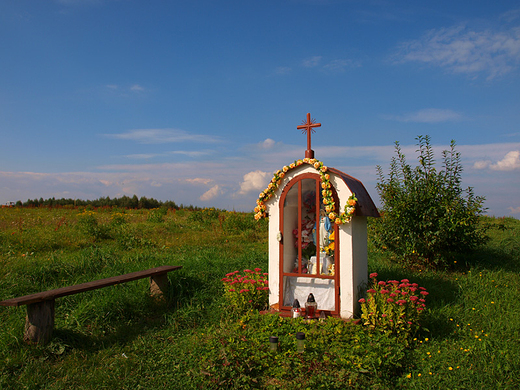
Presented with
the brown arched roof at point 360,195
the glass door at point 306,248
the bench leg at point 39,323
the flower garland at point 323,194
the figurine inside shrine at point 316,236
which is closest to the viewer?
the bench leg at point 39,323

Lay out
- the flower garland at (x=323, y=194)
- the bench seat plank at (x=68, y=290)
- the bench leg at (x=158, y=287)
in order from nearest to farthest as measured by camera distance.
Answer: the bench seat plank at (x=68, y=290)
the flower garland at (x=323, y=194)
the bench leg at (x=158, y=287)

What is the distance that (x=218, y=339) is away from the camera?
4.50 metres

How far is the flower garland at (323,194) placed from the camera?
5316 mm

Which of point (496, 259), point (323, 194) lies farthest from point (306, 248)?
point (496, 259)

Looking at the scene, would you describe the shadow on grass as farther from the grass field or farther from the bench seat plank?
the bench seat plank

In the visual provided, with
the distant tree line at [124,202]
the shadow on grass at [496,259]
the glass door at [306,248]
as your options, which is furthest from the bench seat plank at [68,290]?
the distant tree line at [124,202]

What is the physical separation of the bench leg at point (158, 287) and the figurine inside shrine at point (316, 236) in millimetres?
1948

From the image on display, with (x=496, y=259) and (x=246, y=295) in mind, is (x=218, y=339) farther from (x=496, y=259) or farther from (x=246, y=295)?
(x=496, y=259)

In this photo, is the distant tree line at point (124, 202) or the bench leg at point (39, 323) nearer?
the bench leg at point (39, 323)

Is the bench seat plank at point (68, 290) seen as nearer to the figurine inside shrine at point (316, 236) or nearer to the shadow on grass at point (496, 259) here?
the figurine inside shrine at point (316, 236)

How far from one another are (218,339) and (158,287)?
2.23m

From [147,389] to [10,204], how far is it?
926 inches

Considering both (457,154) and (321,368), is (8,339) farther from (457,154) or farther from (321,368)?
(457,154)

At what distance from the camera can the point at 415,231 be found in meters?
8.51
